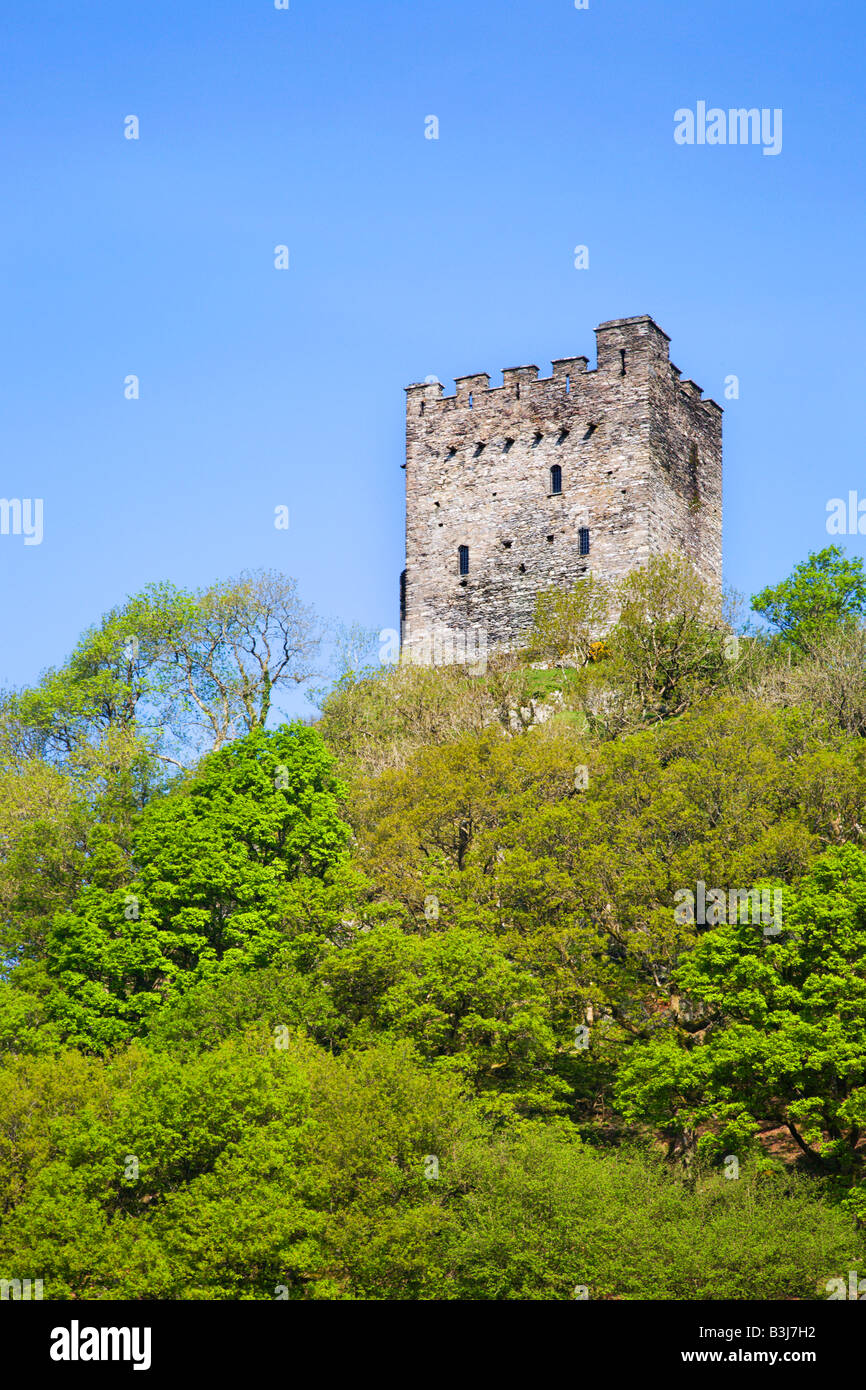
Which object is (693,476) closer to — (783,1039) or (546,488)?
(546,488)

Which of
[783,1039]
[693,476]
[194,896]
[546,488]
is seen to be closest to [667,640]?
[546,488]

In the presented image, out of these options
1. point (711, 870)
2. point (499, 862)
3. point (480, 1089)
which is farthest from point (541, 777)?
point (480, 1089)

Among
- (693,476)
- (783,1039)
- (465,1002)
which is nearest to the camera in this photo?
(783,1039)

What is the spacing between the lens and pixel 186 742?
230ft

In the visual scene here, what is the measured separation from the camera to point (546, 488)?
222 ft

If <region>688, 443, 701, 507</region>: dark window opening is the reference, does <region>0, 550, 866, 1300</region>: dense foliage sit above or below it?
below

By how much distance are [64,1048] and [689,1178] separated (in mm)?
15309

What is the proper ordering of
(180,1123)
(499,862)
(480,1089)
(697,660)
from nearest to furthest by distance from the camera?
(180,1123) → (480,1089) → (499,862) → (697,660)

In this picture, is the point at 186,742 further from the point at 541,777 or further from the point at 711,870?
the point at 711,870

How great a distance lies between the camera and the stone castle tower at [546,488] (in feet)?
217

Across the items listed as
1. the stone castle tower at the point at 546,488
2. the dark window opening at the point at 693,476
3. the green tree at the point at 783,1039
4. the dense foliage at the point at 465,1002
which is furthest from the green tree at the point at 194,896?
the dark window opening at the point at 693,476

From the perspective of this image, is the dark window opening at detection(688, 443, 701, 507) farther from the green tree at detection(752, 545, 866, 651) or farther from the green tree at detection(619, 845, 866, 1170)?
the green tree at detection(619, 845, 866, 1170)

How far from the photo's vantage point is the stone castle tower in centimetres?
6625

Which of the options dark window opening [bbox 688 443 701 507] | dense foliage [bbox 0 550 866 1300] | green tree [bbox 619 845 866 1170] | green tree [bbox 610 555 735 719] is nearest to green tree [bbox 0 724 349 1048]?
dense foliage [bbox 0 550 866 1300]
